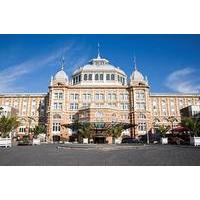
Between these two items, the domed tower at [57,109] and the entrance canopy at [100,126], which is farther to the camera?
the domed tower at [57,109]

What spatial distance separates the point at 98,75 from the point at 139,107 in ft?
54.6

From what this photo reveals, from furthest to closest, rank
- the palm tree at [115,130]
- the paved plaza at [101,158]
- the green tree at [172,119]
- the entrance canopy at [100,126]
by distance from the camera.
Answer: the green tree at [172,119] < the entrance canopy at [100,126] < the palm tree at [115,130] < the paved plaza at [101,158]

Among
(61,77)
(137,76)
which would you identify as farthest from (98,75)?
(137,76)

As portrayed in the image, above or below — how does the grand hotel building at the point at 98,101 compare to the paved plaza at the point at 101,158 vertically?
above

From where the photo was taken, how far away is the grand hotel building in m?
66.6

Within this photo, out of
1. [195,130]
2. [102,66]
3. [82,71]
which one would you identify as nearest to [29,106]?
[82,71]

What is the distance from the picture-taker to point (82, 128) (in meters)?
52.8

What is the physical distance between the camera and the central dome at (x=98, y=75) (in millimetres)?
73812

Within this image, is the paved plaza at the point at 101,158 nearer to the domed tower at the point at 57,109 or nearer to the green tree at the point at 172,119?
the domed tower at the point at 57,109

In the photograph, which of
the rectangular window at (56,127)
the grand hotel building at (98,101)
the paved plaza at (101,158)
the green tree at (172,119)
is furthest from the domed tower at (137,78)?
the paved plaza at (101,158)

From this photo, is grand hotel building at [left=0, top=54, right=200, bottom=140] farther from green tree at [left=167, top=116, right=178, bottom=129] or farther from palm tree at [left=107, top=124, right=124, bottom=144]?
palm tree at [left=107, top=124, right=124, bottom=144]

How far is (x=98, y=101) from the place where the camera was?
2768 inches

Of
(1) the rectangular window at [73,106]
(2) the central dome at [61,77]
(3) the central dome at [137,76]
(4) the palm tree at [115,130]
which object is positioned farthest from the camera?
(3) the central dome at [137,76]

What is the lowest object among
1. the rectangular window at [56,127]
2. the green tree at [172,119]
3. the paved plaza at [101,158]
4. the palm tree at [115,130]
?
the paved plaza at [101,158]
